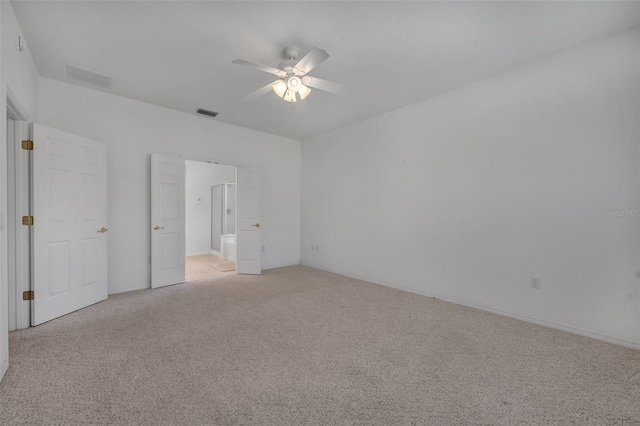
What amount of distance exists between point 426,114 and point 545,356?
122 inches

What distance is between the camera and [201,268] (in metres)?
5.81

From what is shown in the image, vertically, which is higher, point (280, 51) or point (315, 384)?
point (280, 51)

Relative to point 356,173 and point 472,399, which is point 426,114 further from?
point 472,399

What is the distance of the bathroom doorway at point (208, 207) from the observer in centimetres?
765

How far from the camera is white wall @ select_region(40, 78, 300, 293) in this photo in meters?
3.64

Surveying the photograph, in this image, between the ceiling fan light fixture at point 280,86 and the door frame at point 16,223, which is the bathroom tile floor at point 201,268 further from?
the ceiling fan light fixture at point 280,86

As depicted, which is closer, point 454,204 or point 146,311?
point 146,311

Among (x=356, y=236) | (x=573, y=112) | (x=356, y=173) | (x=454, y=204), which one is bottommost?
(x=356, y=236)

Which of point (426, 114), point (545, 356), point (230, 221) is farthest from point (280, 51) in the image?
point (230, 221)

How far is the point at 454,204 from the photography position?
3682 millimetres

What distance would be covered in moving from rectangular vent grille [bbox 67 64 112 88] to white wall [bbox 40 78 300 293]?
0.32m

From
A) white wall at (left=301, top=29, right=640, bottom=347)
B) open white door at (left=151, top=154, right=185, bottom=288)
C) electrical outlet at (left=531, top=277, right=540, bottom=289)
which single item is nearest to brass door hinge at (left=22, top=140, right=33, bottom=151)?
open white door at (left=151, top=154, right=185, bottom=288)

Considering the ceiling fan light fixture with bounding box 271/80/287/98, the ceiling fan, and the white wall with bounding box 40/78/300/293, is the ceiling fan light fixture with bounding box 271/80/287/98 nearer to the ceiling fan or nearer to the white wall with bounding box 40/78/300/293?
the ceiling fan

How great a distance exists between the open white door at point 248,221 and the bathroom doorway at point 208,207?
7.34ft
